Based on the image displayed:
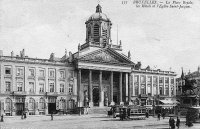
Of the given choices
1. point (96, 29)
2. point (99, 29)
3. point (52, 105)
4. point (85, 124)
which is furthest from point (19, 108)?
point (85, 124)

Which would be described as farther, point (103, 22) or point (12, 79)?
point (103, 22)

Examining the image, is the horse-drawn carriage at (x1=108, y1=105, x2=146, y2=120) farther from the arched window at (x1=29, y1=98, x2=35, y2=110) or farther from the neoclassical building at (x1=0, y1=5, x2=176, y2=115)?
the arched window at (x1=29, y1=98, x2=35, y2=110)

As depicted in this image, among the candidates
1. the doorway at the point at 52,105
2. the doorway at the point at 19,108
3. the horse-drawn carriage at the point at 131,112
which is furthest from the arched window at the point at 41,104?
the horse-drawn carriage at the point at 131,112

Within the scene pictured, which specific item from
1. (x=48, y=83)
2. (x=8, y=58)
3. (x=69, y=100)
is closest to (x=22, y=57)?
(x=8, y=58)

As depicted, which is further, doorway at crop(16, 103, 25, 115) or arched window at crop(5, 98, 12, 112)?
doorway at crop(16, 103, 25, 115)

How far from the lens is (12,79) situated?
5119 cm

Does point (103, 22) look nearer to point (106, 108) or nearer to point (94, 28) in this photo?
point (94, 28)

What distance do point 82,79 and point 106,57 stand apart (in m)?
6.24

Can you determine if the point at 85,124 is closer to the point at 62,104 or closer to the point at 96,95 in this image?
the point at 62,104

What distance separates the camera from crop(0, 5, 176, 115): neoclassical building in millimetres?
51531

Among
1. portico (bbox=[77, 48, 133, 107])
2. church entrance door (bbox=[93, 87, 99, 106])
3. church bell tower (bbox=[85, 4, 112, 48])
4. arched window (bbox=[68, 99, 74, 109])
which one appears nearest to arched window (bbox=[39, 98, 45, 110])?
arched window (bbox=[68, 99, 74, 109])

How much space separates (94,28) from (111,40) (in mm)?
4321

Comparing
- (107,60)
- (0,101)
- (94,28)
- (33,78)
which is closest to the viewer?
(0,101)

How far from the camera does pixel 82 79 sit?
5878 cm
